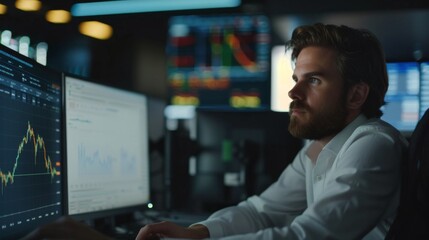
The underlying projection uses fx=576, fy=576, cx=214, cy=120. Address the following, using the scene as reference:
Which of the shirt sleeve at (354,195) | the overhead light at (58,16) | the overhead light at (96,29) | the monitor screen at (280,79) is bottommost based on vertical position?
the shirt sleeve at (354,195)

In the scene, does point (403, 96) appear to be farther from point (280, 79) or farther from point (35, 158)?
point (35, 158)

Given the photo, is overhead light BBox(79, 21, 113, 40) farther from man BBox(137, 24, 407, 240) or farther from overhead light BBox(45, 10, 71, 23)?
man BBox(137, 24, 407, 240)

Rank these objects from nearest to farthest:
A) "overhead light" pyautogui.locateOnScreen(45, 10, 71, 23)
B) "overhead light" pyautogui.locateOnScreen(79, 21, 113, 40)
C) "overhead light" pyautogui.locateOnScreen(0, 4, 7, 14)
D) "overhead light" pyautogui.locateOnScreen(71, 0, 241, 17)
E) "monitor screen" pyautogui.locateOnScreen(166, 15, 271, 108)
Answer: "overhead light" pyautogui.locateOnScreen(0, 4, 7, 14)
"overhead light" pyautogui.locateOnScreen(45, 10, 71, 23)
"overhead light" pyautogui.locateOnScreen(79, 21, 113, 40)
"overhead light" pyautogui.locateOnScreen(71, 0, 241, 17)
"monitor screen" pyautogui.locateOnScreen(166, 15, 271, 108)

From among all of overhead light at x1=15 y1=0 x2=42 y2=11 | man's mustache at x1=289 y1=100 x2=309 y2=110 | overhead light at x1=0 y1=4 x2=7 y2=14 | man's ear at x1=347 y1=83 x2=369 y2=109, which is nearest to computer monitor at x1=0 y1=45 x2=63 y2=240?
man's mustache at x1=289 y1=100 x2=309 y2=110

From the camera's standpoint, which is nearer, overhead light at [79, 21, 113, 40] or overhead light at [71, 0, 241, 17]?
overhead light at [79, 21, 113, 40]

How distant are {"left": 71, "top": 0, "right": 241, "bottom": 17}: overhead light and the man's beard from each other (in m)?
1.56

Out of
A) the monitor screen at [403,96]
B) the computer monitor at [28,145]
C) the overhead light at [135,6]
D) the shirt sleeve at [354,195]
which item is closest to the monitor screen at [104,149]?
the computer monitor at [28,145]

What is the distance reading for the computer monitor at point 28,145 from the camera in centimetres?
126

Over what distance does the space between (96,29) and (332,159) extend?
1.81 meters

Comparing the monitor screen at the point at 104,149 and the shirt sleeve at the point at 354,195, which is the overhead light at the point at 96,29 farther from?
the shirt sleeve at the point at 354,195

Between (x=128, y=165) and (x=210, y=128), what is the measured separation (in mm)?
594

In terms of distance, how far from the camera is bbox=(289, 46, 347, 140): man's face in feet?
5.38

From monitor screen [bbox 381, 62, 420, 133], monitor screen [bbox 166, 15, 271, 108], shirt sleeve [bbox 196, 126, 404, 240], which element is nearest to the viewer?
shirt sleeve [bbox 196, 126, 404, 240]

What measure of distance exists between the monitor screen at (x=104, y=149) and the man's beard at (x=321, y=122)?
0.59m
